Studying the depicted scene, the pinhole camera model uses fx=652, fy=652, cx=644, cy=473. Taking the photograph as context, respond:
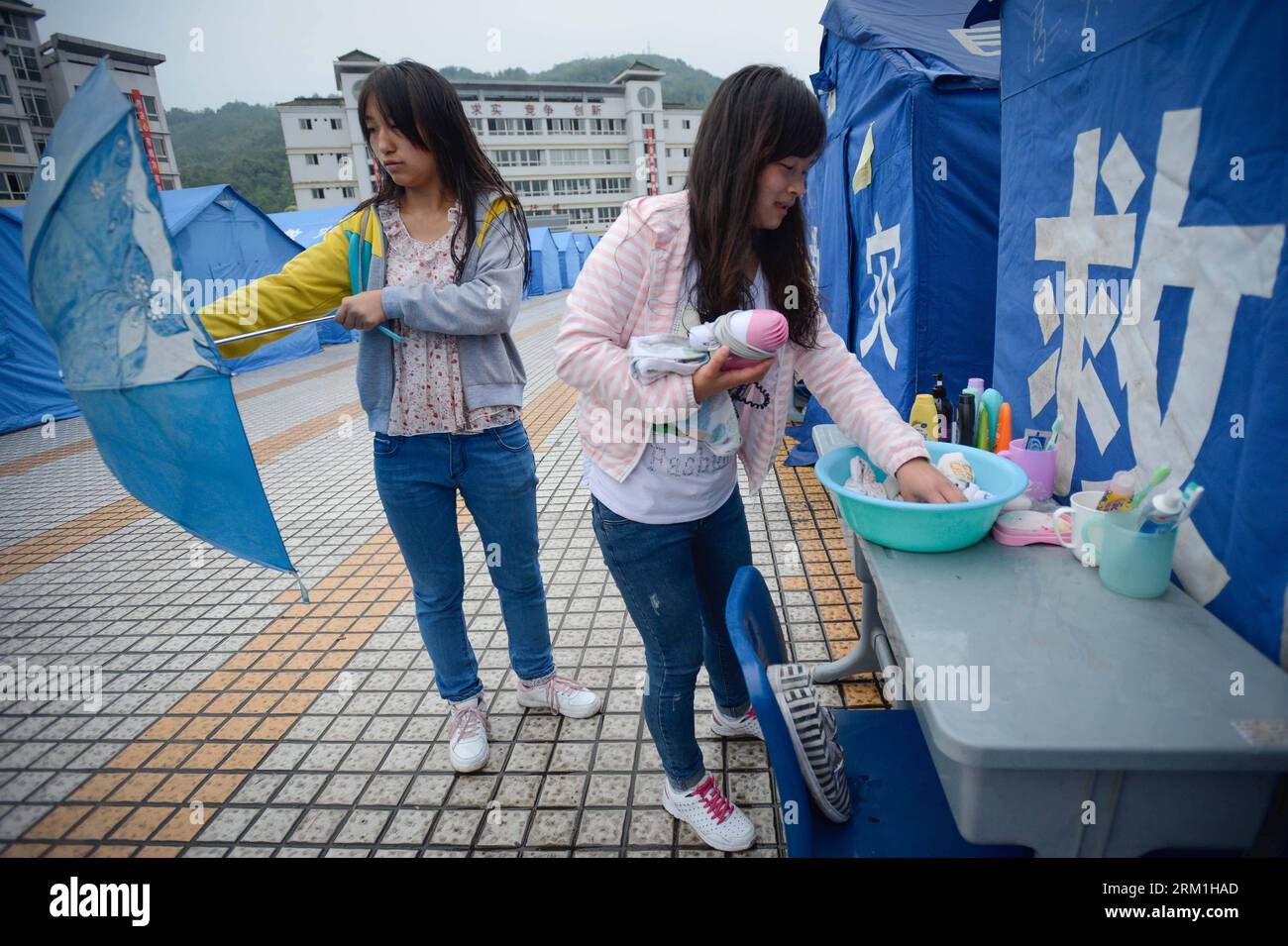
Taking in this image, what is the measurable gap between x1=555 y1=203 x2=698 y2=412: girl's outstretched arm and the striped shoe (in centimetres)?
61

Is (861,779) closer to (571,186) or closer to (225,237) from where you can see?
(225,237)

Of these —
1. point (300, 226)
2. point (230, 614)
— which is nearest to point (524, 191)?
point (300, 226)

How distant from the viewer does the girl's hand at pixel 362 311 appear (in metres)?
1.78

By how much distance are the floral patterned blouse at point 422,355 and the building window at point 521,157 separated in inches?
1895

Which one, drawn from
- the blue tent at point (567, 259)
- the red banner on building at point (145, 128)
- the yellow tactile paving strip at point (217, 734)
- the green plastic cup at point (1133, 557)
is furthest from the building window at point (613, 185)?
the green plastic cup at point (1133, 557)

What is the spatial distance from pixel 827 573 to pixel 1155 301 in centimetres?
213

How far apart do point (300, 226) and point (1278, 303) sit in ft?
53.1

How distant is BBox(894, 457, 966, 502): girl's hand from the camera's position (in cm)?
154

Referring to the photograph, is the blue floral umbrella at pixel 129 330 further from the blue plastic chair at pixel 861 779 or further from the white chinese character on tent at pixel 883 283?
the white chinese character on tent at pixel 883 283

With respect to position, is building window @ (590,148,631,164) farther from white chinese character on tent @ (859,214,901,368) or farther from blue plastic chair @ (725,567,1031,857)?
blue plastic chair @ (725,567,1031,857)

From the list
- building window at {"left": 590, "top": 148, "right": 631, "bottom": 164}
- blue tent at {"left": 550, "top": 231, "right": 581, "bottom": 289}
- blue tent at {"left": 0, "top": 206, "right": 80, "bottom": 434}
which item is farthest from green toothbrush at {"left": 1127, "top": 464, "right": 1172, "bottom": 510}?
building window at {"left": 590, "top": 148, "right": 631, "bottom": 164}

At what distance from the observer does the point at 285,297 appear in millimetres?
1833

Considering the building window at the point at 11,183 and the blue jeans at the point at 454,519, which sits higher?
the building window at the point at 11,183
